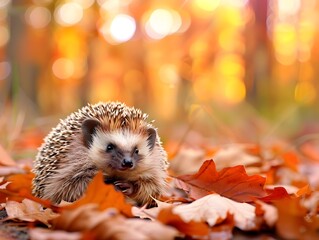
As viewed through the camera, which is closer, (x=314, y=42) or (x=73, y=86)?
(x=314, y=42)

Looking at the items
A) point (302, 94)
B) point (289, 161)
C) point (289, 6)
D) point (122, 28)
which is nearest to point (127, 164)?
point (289, 161)

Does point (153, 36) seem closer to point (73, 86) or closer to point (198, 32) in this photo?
point (73, 86)

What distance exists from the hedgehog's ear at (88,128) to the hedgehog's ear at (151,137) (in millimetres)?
298

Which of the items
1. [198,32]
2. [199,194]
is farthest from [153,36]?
[199,194]

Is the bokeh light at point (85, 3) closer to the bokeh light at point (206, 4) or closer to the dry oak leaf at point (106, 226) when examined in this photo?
the bokeh light at point (206, 4)

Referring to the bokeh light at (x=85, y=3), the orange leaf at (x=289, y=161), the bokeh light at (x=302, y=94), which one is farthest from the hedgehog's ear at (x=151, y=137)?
the bokeh light at (x=85, y=3)

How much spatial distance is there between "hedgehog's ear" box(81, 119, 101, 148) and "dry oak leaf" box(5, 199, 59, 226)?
1.82ft

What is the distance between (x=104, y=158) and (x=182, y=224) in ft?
3.34

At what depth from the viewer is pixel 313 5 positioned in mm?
17016

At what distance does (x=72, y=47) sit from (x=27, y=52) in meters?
3.81

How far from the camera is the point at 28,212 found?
2.62 metres

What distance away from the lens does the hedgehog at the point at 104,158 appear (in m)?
3.07

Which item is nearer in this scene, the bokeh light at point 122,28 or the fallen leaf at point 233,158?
the fallen leaf at point 233,158

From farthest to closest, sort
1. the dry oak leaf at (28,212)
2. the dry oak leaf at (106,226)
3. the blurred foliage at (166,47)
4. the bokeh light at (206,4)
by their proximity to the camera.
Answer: the bokeh light at (206,4)
the blurred foliage at (166,47)
the dry oak leaf at (28,212)
the dry oak leaf at (106,226)
